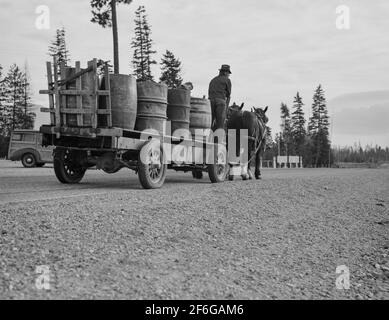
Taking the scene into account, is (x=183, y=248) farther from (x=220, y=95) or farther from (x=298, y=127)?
(x=298, y=127)

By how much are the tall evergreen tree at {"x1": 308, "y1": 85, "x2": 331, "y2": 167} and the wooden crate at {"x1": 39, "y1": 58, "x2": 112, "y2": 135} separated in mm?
67951

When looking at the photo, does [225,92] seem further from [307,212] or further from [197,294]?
[197,294]

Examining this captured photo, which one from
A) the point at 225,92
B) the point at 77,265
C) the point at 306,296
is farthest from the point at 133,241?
the point at 225,92

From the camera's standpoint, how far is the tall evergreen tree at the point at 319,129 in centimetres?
7356

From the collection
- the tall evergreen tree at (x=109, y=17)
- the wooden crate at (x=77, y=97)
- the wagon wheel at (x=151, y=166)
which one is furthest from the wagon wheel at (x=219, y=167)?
the tall evergreen tree at (x=109, y=17)

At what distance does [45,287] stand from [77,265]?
20.9 inches

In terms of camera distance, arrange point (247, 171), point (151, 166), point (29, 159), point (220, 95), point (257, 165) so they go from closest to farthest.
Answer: point (151, 166)
point (220, 95)
point (247, 171)
point (257, 165)
point (29, 159)

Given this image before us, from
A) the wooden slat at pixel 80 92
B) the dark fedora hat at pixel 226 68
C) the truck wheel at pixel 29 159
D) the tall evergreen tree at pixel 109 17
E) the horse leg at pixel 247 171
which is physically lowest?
the horse leg at pixel 247 171

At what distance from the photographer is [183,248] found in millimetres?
5129

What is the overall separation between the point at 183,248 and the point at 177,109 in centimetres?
587

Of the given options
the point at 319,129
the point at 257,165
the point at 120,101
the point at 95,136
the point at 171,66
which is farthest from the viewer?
the point at 319,129

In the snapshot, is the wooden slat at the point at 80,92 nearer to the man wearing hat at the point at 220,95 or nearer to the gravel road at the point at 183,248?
the gravel road at the point at 183,248

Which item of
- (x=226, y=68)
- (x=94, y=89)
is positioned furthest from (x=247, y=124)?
(x=94, y=89)

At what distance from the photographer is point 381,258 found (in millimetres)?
6082
